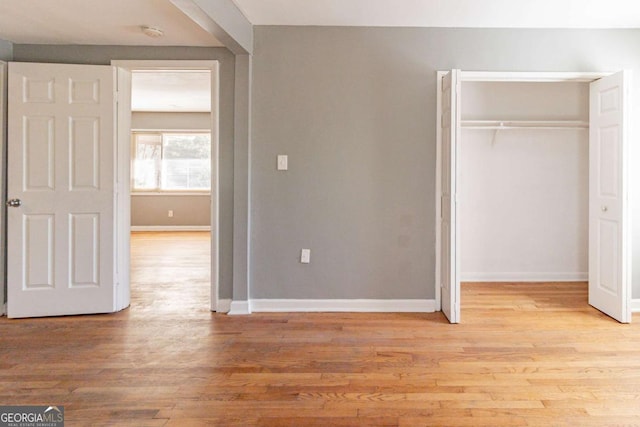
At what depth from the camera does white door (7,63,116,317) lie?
344 cm

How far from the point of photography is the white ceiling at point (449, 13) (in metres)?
3.13

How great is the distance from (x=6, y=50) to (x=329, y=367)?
3684mm

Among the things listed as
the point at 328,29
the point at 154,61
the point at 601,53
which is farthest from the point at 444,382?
the point at 154,61

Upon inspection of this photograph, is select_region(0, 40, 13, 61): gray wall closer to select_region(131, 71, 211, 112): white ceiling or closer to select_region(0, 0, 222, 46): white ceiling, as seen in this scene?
select_region(0, 0, 222, 46): white ceiling

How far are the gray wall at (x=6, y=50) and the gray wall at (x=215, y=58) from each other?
3cm

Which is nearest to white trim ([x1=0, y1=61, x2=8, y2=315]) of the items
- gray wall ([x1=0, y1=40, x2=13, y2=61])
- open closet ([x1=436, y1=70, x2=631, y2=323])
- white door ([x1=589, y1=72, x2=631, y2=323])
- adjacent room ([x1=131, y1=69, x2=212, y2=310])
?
gray wall ([x1=0, y1=40, x2=13, y2=61])

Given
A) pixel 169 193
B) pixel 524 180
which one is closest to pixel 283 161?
pixel 524 180

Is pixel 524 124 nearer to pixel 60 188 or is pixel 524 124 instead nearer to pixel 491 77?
pixel 491 77

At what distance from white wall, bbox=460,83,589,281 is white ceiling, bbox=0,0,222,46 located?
3172 mm

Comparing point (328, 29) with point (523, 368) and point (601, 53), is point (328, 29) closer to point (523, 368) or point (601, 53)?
point (601, 53)

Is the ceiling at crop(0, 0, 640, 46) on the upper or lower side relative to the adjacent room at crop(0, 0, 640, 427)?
upper

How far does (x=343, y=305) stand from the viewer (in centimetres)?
368

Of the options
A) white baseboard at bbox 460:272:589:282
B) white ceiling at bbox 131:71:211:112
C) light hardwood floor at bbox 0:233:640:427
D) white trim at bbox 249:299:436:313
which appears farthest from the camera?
white ceiling at bbox 131:71:211:112

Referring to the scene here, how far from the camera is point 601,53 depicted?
360cm
